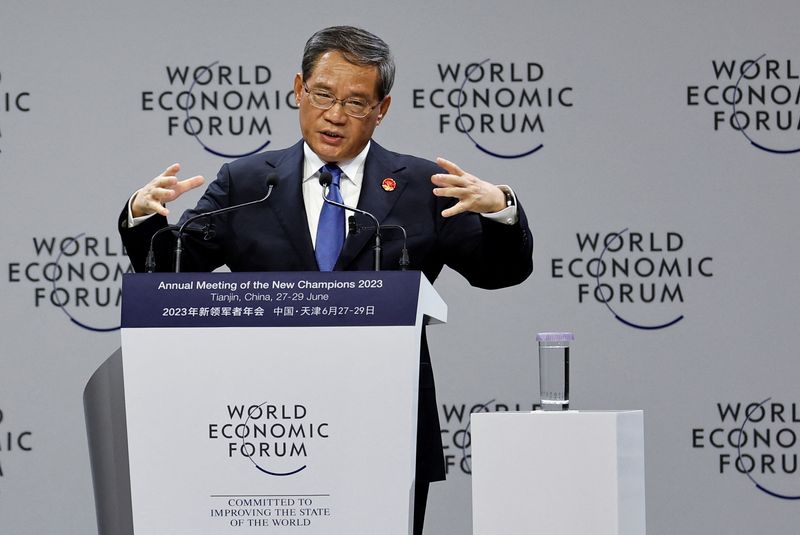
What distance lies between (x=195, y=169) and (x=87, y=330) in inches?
28.5

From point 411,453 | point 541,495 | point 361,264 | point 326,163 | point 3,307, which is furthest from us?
point 3,307

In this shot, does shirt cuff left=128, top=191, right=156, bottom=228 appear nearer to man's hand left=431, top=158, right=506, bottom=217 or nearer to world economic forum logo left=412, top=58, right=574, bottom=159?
man's hand left=431, top=158, right=506, bottom=217

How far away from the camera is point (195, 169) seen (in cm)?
390

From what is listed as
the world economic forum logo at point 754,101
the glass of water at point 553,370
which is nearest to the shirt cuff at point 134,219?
the glass of water at point 553,370

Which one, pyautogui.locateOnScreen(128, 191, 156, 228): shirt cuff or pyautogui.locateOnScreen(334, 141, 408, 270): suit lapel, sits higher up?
pyautogui.locateOnScreen(334, 141, 408, 270): suit lapel

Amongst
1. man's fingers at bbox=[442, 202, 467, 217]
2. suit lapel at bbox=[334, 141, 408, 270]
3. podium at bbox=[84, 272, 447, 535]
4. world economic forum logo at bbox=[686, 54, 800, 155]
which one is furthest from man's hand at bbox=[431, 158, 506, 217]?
world economic forum logo at bbox=[686, 54, 800, 155]

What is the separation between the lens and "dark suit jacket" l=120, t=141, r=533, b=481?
8.32 feet

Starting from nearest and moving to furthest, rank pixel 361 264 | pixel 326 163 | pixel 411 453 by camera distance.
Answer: pixel 411 453
pixel 361 264
pixel 326 163

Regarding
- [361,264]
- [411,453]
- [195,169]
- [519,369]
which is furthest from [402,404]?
[195,169]

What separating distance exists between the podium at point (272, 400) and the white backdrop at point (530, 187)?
74.8 inches

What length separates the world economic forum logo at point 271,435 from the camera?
1955 mm

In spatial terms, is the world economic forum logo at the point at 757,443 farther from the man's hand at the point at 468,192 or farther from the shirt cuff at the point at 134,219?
the shirt cuff at the point at 134,219

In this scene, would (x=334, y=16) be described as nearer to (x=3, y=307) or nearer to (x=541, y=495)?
(x=3, y=307)

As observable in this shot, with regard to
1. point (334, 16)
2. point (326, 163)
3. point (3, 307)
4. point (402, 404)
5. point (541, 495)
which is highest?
point (334, 16)
